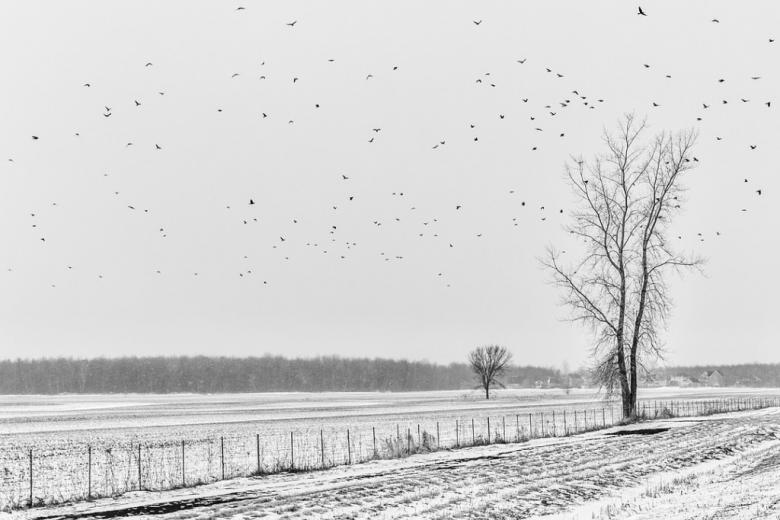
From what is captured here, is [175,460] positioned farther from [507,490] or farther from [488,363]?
[488,363]

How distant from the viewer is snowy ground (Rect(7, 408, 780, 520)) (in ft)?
66.5

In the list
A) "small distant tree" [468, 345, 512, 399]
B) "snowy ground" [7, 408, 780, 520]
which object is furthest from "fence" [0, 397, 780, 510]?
"small distant tree" [468, 345, 512, 399]

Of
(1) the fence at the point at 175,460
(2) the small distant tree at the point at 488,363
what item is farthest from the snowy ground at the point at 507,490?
(2) the small distant tree at the point at 488,363

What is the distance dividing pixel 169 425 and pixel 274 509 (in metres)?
45.0

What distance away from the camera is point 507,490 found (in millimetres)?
23594

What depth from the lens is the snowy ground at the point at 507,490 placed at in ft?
66.5

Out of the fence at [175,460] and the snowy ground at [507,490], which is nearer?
the snowy ground at [507,490]

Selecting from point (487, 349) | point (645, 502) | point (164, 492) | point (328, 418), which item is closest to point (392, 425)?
point (328, 418)

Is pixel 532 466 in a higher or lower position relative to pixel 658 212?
lower

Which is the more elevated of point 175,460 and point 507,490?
point 507,490

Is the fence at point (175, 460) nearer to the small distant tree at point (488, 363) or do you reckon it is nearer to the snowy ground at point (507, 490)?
the snowy ground at point (507, 490)

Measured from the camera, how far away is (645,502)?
2133cm

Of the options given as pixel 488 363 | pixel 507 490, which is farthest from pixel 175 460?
pixel 488 363

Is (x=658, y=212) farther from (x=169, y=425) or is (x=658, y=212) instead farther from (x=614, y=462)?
(x=169, y=425)
